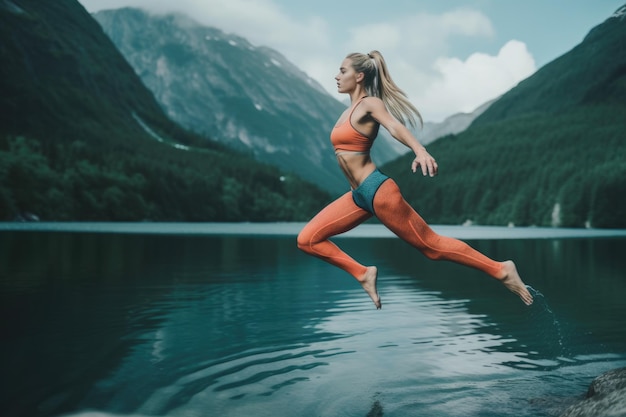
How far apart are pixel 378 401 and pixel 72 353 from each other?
4.97 m

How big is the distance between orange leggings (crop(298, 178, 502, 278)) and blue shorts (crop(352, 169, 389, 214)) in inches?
3.0

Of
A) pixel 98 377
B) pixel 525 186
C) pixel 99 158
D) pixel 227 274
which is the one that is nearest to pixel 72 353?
pixel 98 377

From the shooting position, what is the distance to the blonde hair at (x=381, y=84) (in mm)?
7266

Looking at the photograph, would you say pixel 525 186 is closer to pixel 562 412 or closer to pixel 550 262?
pixel 550 262

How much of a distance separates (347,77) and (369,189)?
1218 mm

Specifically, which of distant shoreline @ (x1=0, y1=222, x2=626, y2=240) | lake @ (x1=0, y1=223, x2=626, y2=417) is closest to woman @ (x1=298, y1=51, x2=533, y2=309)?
lake @ (x1=0, y1=223, x2=626, y2=417)

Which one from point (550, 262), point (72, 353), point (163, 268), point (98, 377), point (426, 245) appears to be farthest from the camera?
point (550, 262)

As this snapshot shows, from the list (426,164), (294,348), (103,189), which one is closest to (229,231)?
Result: (103,189)

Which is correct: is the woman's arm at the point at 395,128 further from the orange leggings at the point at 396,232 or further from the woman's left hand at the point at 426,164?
the orange leggings at the point at 396,232

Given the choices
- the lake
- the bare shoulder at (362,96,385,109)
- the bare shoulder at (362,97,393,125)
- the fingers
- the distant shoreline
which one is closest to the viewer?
the fingers

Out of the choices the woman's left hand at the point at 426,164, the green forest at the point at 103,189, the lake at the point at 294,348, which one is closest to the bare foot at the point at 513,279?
the lake at the point at 294,348

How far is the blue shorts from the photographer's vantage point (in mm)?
6980

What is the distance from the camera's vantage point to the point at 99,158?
6452 inches

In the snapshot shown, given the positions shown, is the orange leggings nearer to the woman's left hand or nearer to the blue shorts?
the blue shorts
